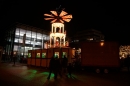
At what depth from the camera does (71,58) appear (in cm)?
2212

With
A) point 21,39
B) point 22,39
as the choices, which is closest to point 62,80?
point 22,39

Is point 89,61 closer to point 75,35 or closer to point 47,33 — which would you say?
point 47,33

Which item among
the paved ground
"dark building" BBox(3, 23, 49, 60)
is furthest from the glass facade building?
the paved ground

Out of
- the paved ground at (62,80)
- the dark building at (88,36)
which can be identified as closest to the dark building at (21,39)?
the dark building at (88,36)

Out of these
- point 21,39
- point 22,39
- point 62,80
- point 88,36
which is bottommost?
point 62,80

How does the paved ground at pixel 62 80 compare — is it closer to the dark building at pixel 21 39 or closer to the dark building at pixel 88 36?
the dark building at pixel 21 39

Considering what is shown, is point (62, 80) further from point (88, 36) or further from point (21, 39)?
point (88, 36)

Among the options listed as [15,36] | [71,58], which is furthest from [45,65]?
[15,36]

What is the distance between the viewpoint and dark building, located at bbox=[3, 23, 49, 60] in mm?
56344

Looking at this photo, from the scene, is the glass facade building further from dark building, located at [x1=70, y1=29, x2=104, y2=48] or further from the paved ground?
the paved ground

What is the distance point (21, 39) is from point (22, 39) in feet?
7.71

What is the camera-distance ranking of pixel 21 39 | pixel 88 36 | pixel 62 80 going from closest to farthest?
pixel 62 80 → pixel 21 39 → pixel 88 36

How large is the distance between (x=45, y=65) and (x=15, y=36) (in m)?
37.8

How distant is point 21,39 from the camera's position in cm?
5862
